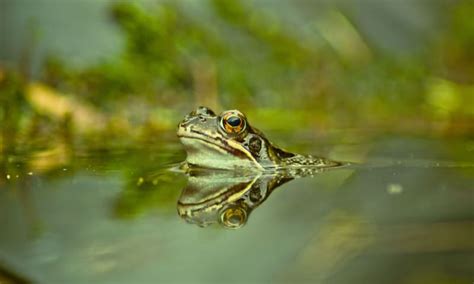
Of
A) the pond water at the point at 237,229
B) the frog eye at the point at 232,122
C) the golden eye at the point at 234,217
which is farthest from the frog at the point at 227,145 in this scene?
the golden eye at the point at 234,217

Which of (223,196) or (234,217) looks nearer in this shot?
(234,217)

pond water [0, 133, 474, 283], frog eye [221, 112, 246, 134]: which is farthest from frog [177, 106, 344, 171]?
pond water [0, 133, 474, 283]

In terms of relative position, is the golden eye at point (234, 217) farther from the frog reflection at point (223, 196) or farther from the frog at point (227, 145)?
the frog at point (227, 145)

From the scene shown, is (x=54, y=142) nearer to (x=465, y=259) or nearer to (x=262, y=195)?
(x=262, y=195)

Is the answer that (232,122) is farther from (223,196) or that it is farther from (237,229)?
(237,229)

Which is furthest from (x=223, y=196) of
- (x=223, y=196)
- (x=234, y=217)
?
(x=234, y=217)

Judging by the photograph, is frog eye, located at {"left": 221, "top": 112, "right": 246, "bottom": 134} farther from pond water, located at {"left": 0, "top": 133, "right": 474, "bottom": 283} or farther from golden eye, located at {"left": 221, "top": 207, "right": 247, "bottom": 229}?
golden eye, located at {"left": 221, "top": 207, "right": 247, "bottom": 229}
